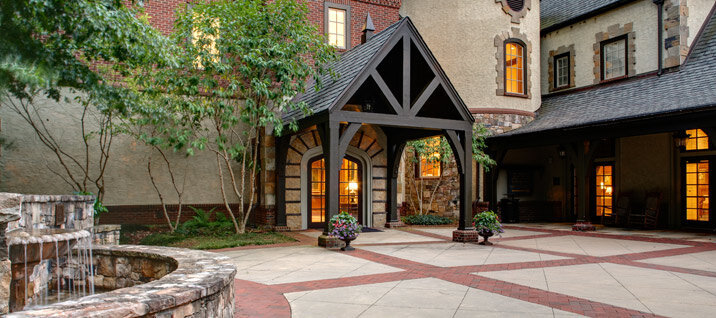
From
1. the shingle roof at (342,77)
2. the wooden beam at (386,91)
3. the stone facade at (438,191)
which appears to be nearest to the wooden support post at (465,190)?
the wooden beam at (386,91)

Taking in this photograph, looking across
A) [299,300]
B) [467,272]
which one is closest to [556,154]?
[467,272]

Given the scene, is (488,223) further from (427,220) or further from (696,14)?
(696,14)

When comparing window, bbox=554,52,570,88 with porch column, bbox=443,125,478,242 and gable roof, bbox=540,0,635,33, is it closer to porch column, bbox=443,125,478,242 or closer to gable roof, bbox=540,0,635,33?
gable roof, bbox=540,0,635,33

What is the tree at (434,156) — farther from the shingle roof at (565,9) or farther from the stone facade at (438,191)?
the shingle roof at (565,9)

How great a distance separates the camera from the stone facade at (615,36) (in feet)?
49.2

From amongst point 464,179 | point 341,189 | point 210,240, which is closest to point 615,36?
point 464,179

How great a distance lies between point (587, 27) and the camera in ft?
54.4

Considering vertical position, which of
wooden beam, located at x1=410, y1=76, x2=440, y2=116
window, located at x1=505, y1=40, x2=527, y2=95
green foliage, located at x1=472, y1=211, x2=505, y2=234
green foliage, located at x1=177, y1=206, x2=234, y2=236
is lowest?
green foliage, located at x1=177, y1=206, x2=234, y2=236

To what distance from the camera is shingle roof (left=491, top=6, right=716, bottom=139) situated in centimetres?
1142

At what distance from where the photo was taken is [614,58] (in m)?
15.8

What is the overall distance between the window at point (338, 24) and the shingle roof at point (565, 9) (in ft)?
25.6

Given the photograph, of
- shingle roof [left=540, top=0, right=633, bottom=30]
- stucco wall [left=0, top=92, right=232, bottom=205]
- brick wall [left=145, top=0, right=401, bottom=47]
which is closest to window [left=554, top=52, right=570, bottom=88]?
shingle roof [left=540, top=0, right=633, bottom=30]

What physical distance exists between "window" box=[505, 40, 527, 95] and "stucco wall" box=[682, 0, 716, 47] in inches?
190

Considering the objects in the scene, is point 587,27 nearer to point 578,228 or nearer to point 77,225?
point 578,228
